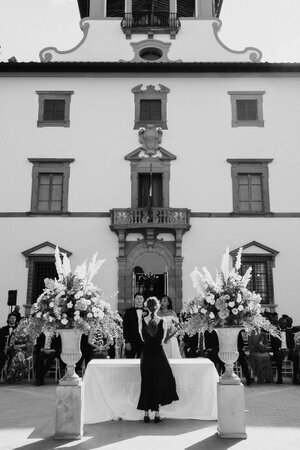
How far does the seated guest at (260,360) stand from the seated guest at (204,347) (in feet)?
2.77

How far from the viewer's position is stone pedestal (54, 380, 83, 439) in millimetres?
6594

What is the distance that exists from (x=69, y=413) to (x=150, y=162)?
14.5 meters

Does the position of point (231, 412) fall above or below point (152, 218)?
below

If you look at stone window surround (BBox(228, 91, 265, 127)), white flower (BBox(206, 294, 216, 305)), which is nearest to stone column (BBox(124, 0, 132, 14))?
stone window surround (BBox(228, 91, 265, 127))

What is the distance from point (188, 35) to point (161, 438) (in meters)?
19.6

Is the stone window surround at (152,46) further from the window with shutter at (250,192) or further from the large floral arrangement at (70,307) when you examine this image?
the large floral arrangement at (70,307)

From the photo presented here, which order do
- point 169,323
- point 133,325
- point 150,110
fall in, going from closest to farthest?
point 169,323
point 133,325
point 150,110

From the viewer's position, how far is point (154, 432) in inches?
269

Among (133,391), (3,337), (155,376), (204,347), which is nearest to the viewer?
(155,376)

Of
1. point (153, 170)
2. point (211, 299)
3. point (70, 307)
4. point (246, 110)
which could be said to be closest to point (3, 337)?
point (70, 307)

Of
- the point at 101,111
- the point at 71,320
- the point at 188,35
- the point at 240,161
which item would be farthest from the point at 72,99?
the point at 71,320

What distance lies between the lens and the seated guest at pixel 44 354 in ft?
38.2

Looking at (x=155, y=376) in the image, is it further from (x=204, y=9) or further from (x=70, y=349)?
(x=204, y=9)

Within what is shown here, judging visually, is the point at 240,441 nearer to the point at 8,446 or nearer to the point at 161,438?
the point at 161,438
